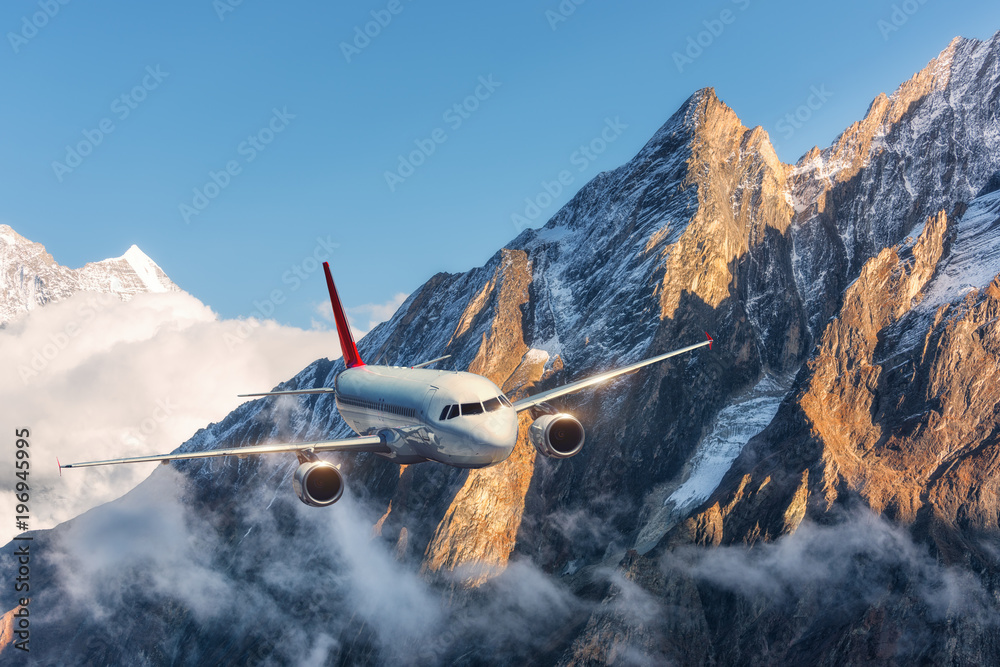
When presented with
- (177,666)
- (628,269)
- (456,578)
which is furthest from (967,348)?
(177,666)

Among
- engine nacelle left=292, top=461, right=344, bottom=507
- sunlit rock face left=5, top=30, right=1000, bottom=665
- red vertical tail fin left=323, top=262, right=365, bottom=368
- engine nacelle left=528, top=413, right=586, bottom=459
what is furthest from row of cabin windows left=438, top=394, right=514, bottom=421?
sunlit rock face left=5, top=30, right=1000, bottom=665

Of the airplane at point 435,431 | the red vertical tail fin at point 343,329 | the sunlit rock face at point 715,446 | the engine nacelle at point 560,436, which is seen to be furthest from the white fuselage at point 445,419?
the sunlit rock face at point 715,446

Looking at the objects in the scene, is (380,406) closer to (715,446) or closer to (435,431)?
(435,431)

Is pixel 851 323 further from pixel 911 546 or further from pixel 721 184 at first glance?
pixel 721 184

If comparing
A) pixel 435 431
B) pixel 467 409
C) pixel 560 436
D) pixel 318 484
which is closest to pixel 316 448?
pixel 318 484

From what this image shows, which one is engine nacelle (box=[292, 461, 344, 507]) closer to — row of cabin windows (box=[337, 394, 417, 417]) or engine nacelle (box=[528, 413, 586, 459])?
row of cabin windows (box=[337, 394, 417, 417])

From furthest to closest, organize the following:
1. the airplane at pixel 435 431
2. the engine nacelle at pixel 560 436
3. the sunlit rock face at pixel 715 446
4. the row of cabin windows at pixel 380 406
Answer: the sunlit rock face at pixel 715 446 → the row of cabin windows at pixel 380 406 → the engine nacelle at pixel 560 436 → the airplane at pixel 435 431

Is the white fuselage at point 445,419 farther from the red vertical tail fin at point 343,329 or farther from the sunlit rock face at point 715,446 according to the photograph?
the sunlit rock face at point 715,446
